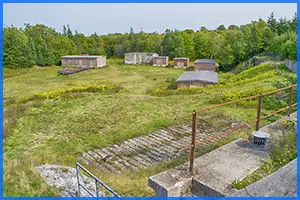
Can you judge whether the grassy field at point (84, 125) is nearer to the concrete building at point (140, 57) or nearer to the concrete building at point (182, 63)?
the concrete building at point (182, 63)

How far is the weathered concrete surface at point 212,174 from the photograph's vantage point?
3.49 metres

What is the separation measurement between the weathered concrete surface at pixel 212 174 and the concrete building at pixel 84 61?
1613 inches

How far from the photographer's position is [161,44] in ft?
182

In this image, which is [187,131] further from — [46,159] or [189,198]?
[189,198]

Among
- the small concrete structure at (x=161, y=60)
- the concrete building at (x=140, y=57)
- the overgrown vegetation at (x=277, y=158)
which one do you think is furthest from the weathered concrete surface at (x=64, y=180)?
the concrete building at (x=140, y=57)

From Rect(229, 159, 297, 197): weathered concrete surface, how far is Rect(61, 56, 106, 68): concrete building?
41.9 metres

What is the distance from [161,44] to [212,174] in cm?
5330

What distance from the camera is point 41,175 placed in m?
5.95

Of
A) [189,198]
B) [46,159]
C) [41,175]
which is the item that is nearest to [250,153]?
[189,198]

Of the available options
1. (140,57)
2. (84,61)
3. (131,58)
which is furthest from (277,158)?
(131,58)

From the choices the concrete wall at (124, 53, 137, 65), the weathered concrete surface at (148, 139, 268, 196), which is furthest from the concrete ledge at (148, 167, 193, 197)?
the concrete wall at (124, 53, 137, 65)

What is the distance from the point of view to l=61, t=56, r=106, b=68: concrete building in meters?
43.4

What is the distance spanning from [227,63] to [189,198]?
37481mm

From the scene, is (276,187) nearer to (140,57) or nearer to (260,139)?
(260,139)
